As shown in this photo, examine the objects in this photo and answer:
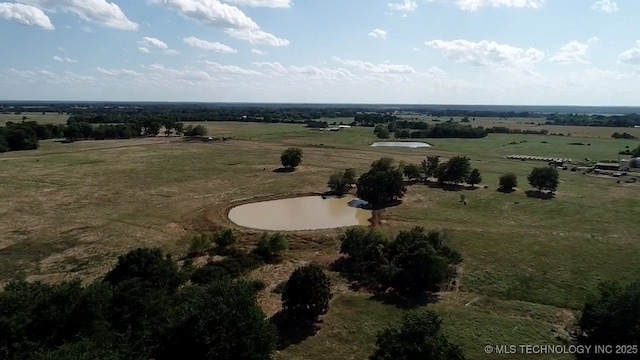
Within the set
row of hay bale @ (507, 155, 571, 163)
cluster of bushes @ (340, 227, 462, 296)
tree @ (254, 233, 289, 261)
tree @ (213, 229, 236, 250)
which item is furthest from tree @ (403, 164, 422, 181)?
row of hay bale @ (507, 155, 571, 163)

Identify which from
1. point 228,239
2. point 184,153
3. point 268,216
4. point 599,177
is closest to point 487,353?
point 228,239

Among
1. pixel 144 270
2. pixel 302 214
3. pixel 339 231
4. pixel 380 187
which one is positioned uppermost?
pixel 380 187

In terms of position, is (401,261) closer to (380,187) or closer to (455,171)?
(380,187)

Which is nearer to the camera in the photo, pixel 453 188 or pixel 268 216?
pixel 268 216

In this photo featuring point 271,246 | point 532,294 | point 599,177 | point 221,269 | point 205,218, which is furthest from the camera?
point 599,177

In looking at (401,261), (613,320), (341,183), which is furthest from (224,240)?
(613,320)

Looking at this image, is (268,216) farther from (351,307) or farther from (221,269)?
(351,307)
